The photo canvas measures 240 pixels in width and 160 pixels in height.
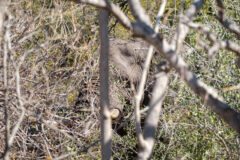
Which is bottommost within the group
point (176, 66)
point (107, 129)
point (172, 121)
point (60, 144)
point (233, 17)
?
point (60, 144)

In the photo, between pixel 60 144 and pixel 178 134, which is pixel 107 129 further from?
pixel 178 134

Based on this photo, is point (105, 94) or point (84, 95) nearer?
point (105, 94)

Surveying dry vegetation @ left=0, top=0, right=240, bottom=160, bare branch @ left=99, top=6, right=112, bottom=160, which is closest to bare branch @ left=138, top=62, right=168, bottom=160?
bare branch @ left=99, top=6, right=112, bottom=160

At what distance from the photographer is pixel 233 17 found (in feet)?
18.3

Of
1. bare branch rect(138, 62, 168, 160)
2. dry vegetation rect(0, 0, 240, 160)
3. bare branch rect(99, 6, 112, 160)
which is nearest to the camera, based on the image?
bare branch rect(138, 62, 168, 160)

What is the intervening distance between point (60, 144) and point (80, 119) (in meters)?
0.88

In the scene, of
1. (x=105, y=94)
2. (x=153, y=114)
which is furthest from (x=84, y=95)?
(x=153, y=114)

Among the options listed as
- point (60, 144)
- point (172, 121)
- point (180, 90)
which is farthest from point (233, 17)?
point (60, 144)

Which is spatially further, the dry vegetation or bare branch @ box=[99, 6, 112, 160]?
the dry vegetation

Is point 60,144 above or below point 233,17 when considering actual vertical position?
below

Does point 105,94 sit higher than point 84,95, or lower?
higher

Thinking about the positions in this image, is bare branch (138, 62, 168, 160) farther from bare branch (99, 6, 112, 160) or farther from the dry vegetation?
the dry vegetation

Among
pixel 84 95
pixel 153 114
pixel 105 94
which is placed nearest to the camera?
pixel 153 114

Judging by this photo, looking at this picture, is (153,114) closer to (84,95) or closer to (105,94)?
(105,94)
